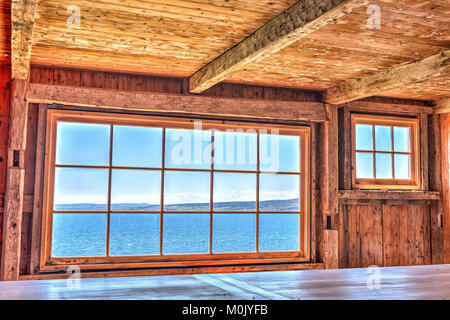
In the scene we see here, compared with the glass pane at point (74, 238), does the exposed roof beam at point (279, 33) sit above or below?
above

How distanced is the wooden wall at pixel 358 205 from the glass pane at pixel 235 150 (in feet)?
1.46

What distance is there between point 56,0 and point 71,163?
200cm

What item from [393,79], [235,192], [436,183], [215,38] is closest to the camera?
[215,38]

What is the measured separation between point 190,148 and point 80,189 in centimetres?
120

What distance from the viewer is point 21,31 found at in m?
2.92

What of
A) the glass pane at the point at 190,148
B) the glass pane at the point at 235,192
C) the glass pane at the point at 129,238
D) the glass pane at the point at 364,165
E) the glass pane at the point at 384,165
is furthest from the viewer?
the glass pane at the point at 384,165

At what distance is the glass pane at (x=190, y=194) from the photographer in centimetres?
493

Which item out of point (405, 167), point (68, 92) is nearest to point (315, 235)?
point (405, 167)

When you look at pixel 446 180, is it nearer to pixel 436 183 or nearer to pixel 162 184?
pixel 436 183

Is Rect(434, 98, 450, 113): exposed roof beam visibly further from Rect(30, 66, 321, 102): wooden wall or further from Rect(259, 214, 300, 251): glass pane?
Rect(259, 214, 300, 251): glass pane

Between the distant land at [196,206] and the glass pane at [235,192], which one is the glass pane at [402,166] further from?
the glass pane at [235,192]

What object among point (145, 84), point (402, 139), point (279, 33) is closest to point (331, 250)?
point (402, 139)

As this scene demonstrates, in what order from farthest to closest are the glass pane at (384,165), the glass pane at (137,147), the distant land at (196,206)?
1. the glass pane at (384,165)
2. the glass pane at (137,147)
3. the distant land at (196,206)

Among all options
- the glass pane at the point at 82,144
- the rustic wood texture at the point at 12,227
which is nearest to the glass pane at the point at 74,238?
the rustic wood texture at the point at 12,227
